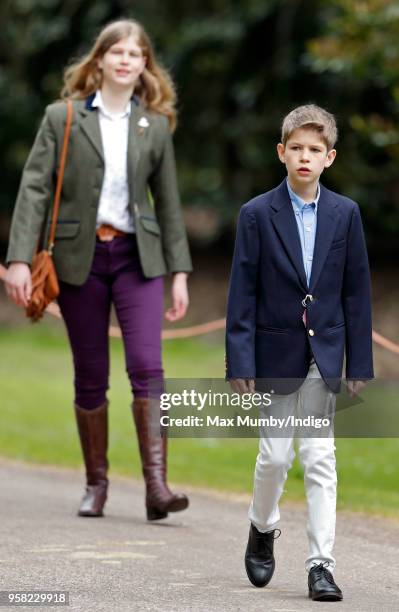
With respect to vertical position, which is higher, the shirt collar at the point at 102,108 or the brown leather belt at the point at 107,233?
the shirt collar at the point at 102,108

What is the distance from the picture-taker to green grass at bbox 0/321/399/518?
9516mm

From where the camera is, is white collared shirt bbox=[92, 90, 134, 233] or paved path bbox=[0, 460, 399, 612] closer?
paved path bbox=[0, 460, 399, 612]

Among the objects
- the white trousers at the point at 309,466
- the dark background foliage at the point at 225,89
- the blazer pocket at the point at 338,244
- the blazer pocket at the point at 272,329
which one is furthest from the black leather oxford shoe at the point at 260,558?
the dark background foliage at the point at 225,89

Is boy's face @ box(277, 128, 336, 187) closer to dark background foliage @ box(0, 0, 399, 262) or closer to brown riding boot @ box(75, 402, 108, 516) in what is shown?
brown riding boot @ box(75, 402, 108, 516)

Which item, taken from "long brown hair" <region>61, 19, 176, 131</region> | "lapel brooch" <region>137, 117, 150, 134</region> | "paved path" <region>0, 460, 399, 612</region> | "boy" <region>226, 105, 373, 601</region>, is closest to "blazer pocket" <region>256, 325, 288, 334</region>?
"boy" <region>226, 105, 373, 601</region>

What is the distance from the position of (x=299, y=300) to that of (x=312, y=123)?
65 centimetres

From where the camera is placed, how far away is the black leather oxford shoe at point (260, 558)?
5562 mm

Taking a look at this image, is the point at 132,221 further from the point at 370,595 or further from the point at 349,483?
the point at 349,483

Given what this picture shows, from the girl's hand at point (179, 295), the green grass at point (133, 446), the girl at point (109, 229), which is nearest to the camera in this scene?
the girl at point (109, 229)

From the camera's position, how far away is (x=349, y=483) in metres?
9.78

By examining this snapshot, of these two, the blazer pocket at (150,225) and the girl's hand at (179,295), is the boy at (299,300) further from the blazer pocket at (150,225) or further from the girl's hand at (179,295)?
the girl's hand at (179,295)

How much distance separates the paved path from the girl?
1.11 feet

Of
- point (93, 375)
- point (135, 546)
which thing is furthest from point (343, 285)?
point (93, 375)

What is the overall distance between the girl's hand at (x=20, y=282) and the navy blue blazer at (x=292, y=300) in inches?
80.0
